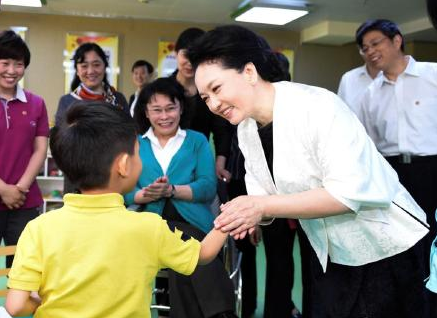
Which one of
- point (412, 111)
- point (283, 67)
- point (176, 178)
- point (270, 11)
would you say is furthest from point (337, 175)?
point (270, 11)

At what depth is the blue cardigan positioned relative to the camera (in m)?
2.34

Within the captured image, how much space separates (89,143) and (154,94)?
1281mm

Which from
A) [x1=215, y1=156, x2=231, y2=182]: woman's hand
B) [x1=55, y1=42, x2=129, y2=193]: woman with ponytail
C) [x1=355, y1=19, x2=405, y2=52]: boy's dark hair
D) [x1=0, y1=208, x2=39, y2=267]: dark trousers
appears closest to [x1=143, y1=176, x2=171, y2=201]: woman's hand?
[x1=215, y1=156, x2=231, y2=182]: woman's hand

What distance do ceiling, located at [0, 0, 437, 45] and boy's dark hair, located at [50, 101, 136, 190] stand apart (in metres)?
5.08

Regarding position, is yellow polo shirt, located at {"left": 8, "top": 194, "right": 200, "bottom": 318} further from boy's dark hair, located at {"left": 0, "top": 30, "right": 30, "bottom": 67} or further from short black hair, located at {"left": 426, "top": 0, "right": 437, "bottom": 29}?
boy's dark hair, located at {"left": 0, "top": 30, "right": 30, "bottom": 67}

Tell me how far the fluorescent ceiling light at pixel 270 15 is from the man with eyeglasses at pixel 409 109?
3.66m

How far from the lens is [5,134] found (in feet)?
8.07

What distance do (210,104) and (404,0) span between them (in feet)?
16.8

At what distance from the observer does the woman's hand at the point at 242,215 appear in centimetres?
131

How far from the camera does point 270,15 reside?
662cm

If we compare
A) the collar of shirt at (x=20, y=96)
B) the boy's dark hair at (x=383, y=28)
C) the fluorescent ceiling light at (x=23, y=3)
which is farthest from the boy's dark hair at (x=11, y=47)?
the fluorescent ceiling light at (x=23, y=3)

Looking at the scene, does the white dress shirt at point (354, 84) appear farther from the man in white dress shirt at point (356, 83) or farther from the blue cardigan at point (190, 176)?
the blue cardigan at point (190, 176)

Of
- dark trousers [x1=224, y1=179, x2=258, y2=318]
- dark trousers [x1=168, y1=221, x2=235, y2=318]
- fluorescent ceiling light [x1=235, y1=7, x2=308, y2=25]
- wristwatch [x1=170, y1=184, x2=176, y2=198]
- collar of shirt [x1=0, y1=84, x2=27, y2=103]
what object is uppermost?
fluorescent ceiling light [x1=235, y1=7, x2=308, y2=25]

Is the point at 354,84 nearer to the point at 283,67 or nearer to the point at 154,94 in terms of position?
the point at 154,94
